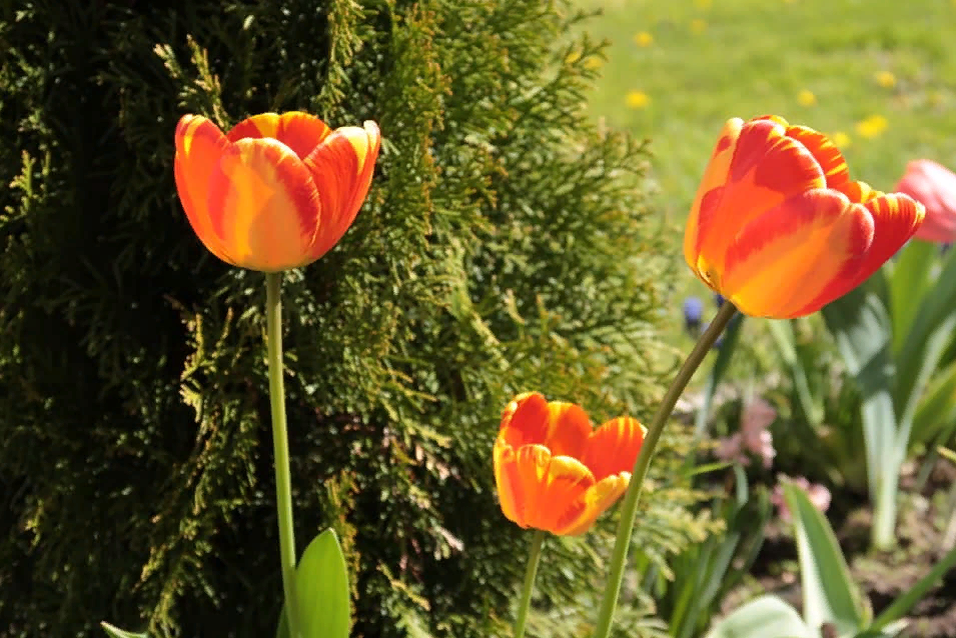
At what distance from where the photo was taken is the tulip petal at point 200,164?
108cm

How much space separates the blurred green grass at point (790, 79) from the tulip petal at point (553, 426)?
3.19 metres

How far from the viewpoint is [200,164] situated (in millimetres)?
1082

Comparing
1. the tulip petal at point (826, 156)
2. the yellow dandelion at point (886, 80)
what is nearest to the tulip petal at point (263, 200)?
the tulip petal at point (826, 156)

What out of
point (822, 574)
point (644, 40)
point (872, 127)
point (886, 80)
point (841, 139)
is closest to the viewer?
point (822, 574)

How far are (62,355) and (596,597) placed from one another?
947mm

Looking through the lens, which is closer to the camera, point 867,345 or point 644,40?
point 867,345

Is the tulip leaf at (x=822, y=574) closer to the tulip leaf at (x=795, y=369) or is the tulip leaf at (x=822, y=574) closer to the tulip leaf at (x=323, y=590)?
the tulip leaf at (x=795, y=369)

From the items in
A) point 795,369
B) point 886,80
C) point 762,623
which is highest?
point 886,80

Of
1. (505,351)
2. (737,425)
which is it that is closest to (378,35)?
(505,351)

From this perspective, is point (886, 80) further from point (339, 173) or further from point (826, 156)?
point (339, 173)

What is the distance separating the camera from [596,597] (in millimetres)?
1943

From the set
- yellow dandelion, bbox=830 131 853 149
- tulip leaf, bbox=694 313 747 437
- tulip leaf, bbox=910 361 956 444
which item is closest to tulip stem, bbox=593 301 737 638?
tulip leaf, bbox=694 313 747 437

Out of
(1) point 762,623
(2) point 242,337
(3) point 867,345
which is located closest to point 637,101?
Result: (3) point 867,345

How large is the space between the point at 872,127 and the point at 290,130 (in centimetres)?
450
